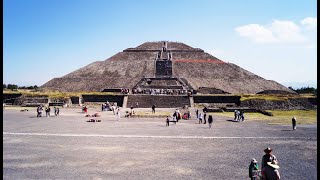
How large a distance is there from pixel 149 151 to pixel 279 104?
28.1 meters

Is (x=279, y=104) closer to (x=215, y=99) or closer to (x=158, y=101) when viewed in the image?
(x=215, y=99)

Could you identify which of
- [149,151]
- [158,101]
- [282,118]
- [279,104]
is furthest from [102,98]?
[149,151]

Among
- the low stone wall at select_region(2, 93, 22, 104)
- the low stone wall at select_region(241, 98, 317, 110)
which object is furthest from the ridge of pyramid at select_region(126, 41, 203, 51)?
the low stone wall at select_region(241, 98, 317, 110)

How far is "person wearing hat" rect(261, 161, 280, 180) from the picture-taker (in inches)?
308

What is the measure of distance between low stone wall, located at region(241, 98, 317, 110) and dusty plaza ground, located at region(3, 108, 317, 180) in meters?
15.3

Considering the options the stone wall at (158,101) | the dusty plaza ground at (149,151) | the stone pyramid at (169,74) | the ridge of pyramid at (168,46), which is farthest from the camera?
the ridge of pyramid at (168,46)

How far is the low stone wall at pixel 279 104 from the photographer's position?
3841 centimetres

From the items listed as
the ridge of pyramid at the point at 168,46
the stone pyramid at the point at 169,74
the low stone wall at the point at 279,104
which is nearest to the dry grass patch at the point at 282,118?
the low stone wall at the point at 279,104

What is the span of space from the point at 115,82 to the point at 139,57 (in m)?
17.2

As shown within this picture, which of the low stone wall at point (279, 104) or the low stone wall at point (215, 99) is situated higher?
the low stone wall at point (215, 99)

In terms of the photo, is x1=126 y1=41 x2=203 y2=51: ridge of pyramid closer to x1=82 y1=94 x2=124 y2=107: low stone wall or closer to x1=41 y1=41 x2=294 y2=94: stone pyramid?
x1=41 y1=41 x2=294 y2=94: stone pyramid

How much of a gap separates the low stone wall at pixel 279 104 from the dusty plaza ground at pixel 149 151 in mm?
15287

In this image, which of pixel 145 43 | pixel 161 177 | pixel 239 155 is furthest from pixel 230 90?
pixel 161 177

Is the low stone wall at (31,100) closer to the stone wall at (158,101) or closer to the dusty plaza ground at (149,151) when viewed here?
the stone wall at (158,101)
